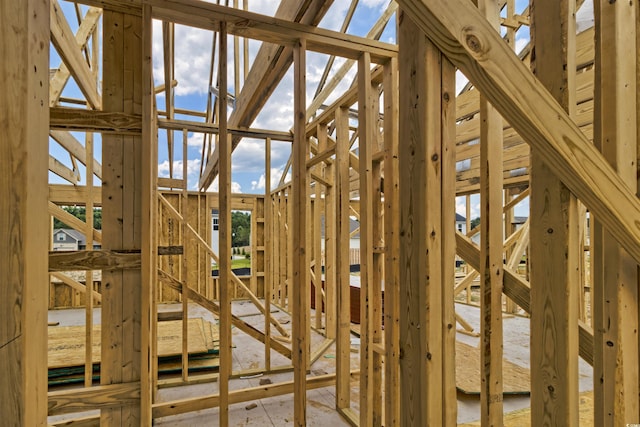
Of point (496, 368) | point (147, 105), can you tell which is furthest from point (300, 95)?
point (496, 368)

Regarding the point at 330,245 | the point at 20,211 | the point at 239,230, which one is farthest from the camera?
the point at 239,230

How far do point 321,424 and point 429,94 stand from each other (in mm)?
2990

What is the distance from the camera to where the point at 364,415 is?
8.49 feet

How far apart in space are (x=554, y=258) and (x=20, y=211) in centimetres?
154

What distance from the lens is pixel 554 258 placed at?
105 cm

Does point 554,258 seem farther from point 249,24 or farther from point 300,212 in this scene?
point 249,24

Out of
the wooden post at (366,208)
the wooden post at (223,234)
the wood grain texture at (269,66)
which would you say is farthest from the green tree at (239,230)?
the wooden post at (223,234)

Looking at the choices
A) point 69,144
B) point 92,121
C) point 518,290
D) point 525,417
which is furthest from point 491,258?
point 69,144

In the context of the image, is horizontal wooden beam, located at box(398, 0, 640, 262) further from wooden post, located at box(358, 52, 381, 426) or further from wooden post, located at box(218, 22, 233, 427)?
wooden post, located at box(358, 52, 381, 426)

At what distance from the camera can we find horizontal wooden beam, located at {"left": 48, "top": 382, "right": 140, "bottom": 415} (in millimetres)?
1904

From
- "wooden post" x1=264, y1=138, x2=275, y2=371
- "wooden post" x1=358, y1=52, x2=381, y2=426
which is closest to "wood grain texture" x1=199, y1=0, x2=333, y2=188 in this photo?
"wooden post" x1=264, y1=138, x2=275, y2=371

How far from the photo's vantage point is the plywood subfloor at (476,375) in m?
3.22

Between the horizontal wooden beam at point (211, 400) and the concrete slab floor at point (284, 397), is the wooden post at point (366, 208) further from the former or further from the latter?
the horizontal wooden beam at point (211, 400)

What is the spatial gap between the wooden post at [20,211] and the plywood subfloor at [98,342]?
144 inches
